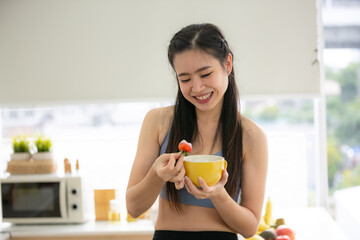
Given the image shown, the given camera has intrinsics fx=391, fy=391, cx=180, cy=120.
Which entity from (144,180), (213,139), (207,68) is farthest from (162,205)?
(207,68)

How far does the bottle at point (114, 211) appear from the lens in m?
2.49

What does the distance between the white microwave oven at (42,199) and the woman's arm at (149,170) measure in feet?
4.19

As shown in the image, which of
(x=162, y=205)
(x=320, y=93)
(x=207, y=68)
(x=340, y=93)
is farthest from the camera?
(x=340, y=93)

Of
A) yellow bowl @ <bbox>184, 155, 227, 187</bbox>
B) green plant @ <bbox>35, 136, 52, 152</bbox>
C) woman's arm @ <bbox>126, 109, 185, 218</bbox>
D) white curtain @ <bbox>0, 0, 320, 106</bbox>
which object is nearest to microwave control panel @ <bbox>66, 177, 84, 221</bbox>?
green plant @ <bbox>35, 136, 52, 152</bbox>

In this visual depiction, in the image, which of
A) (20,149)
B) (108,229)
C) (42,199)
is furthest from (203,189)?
(20,149)

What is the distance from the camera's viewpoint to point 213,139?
1.31 meters

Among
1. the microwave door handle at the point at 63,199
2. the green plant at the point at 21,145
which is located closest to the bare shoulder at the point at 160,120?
the microwave door handle at the point at 63,199

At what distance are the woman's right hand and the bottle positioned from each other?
1527 millimetres

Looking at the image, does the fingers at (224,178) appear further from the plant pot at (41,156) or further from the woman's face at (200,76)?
the plant pot at (41,156)

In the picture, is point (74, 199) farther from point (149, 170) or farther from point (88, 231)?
point (149, 170)

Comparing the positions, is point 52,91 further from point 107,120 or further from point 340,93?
point 340,93

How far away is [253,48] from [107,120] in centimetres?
113

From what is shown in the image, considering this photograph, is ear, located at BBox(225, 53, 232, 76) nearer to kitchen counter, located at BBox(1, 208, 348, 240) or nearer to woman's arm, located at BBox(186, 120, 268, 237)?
woman's arm, located at BBox(186, 120, 268, 237)

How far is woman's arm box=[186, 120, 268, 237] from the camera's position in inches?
46.2
